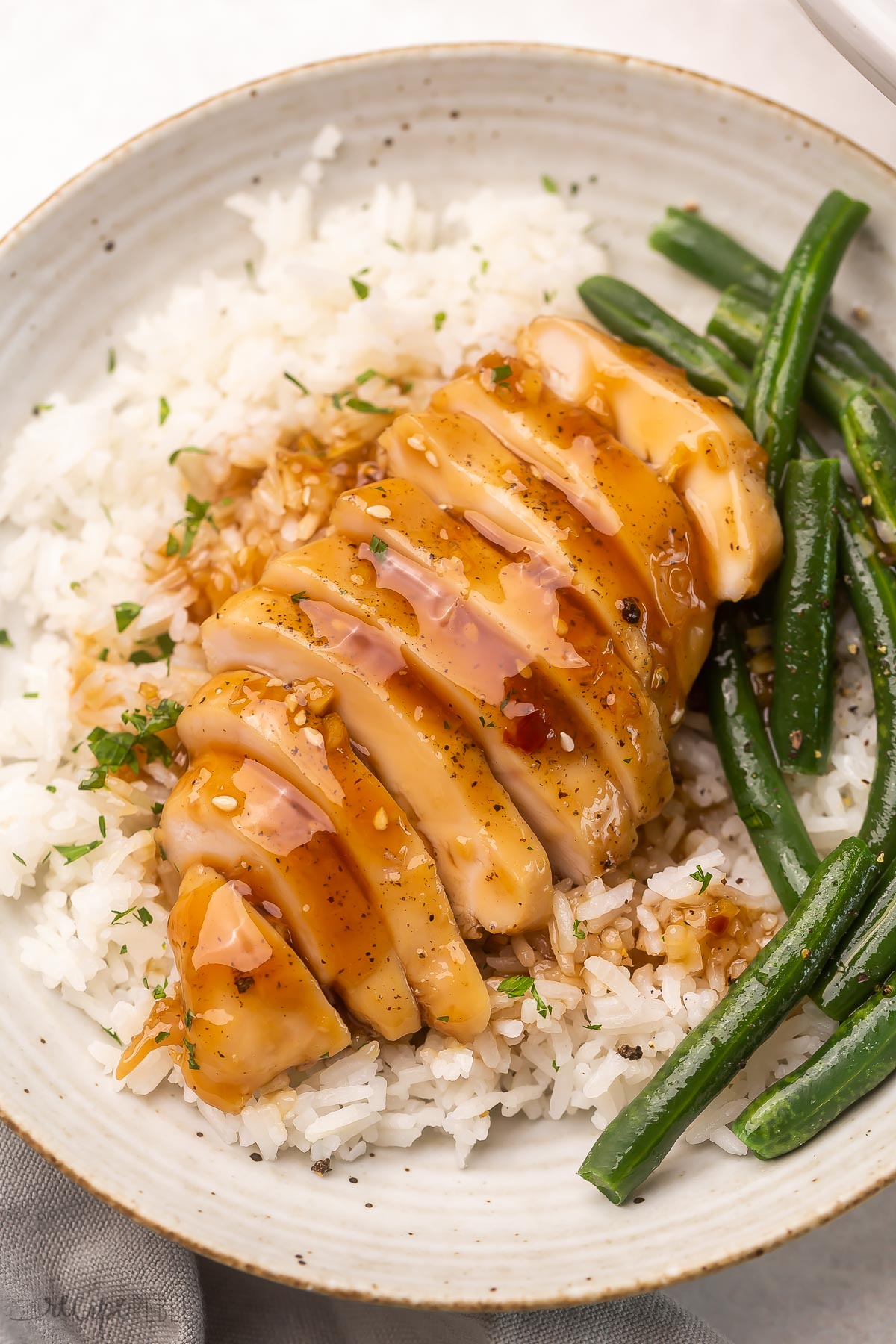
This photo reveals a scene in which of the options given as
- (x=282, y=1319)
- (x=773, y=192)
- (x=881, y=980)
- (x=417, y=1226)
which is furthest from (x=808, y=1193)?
(x=773, y=192)

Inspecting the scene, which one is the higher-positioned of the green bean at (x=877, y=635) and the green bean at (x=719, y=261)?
the green bean at (x=719, y=261)

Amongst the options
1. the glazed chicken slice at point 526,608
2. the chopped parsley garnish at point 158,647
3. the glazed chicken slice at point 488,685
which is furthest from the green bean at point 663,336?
the chopped parsley garnish at point 158,647

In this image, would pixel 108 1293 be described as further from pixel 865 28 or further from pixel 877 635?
pixel 865 28

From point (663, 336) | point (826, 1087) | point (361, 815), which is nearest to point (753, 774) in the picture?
point (826, 1087)

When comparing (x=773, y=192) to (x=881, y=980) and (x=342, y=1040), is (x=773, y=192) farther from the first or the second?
(x=342, y=1040)

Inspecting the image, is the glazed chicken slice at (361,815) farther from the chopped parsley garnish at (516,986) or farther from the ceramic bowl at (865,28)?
the ceramic bowl at (865,28)

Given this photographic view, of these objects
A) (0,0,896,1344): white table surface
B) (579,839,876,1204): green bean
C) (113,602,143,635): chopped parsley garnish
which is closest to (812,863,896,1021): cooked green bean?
(579,839,876,1204): green bean

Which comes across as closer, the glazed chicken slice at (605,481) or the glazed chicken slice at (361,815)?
the glazed chicken slice at (361,815)
